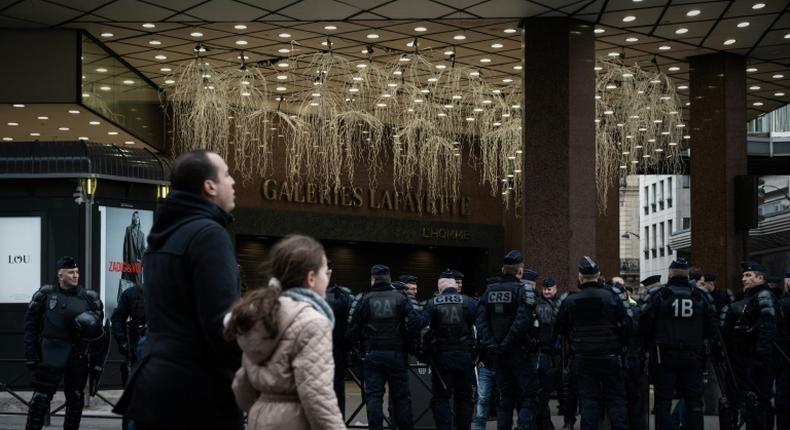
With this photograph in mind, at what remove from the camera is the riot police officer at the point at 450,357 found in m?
12.2

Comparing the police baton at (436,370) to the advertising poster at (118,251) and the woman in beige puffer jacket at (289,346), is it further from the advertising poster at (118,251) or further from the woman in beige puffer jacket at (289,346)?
the woman in beige puffer jacket at (289,346)

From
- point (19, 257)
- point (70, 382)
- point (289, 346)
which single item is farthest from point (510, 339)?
point (19, 257)

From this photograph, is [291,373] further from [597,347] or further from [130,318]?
[130,318]

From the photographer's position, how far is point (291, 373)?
423 cm

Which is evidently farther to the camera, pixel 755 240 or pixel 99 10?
pixel 755 240

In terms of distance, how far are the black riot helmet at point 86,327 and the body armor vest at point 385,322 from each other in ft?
9.10

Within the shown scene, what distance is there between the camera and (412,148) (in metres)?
21.0

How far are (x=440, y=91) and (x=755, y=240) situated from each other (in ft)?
71.0

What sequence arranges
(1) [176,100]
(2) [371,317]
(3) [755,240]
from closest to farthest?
(2) [371,317], (1) [176,100], (3) [755,240]

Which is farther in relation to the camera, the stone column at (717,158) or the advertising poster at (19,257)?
the stone column at (717,158)

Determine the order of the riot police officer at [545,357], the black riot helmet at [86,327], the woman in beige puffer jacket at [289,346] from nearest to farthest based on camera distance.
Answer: the woman in beige puffer jacket at [289,346], the black riot helmet at [86,327], the riot police officer at [545,357]

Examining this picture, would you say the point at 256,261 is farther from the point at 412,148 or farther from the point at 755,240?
the point at 755,240

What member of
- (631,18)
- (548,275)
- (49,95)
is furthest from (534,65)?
(49,95)

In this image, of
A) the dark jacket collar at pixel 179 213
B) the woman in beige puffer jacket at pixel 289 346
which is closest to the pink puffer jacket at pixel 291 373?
the woman in beige puffer jacket at pixel 289 346
